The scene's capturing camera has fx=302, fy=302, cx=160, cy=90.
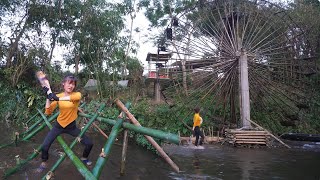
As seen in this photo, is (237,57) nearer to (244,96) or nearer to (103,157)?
(244,96)

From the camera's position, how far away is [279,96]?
41.9 ft

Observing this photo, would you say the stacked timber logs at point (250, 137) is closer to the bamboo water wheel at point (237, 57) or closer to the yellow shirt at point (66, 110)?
the bamboo water wheel at point (237, 57)

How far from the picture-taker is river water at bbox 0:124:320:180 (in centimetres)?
600

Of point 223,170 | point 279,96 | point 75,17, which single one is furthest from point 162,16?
point 223,170

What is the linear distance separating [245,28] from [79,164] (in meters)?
10.7

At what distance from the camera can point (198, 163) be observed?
25.1 feet

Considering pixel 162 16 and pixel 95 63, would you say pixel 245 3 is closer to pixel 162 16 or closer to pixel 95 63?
pixel 95 63

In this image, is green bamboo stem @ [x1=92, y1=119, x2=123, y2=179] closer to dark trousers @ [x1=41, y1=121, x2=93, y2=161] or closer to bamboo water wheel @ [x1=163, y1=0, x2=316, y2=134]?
dark trousers @ [x1=41, y1=121, x2=93, y2=161]

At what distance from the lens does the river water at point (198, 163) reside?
600 cm

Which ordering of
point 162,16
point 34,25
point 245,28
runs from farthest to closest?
point 162,16 → point 34,25 → point 245,28

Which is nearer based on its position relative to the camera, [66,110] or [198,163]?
[66,110]

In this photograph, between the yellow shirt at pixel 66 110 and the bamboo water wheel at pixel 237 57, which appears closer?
the yellow shirt at pixel 66 110

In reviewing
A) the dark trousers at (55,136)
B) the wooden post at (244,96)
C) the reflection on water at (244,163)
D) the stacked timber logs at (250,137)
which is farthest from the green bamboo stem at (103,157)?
the wooden post at (244,96)

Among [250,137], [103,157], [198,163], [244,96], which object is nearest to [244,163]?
[198,163]
